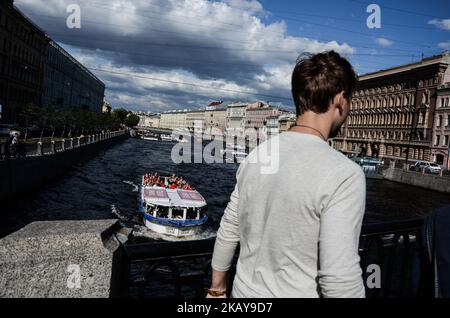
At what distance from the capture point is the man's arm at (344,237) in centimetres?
146

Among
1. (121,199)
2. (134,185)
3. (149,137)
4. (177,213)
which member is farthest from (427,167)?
(149,137)

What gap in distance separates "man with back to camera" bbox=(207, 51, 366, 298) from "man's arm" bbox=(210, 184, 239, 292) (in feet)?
0.14

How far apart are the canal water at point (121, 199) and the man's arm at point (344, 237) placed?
1290 cm

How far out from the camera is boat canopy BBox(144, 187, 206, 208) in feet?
70.6

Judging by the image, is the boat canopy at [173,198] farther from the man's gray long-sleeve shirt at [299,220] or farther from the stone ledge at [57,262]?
the man's gray long-sleeve shirt at [299,220]

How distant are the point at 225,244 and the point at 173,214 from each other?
1991 cm

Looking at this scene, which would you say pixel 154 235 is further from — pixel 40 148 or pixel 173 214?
pixel 40 148

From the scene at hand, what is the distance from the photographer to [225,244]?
1927mm

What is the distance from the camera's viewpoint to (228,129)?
178125mm

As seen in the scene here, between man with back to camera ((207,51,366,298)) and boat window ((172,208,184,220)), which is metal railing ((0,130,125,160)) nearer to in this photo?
boat window ((172,208,184,220))

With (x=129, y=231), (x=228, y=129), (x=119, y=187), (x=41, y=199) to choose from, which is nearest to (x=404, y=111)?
(x=119, y=187)

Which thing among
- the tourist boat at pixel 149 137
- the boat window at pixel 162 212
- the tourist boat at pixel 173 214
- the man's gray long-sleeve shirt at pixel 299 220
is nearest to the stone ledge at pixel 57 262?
the man's gray long-sleeve shirt at pixel 299 220
